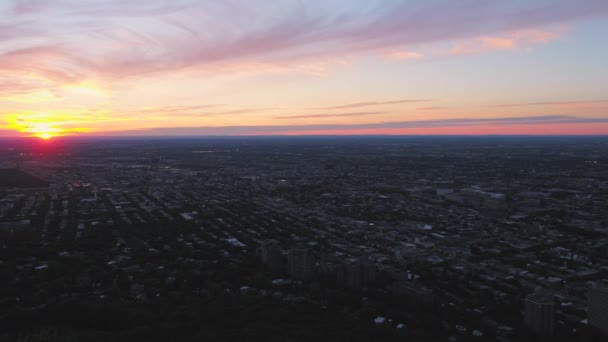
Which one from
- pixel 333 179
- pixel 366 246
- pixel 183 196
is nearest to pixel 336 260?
pixel 366 246

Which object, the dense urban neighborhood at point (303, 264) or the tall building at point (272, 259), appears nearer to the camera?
the dense urban neighborhood at point (303, 264)

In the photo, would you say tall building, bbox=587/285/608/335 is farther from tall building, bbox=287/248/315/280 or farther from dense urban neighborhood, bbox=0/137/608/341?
A: tall building, bbox=287/248/315/280

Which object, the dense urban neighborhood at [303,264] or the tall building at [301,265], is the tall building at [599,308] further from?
the tall building at [301,265]

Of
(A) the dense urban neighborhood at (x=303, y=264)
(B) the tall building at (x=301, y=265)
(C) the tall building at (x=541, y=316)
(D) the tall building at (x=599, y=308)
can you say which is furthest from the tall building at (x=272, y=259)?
(D) the tall building at (x=599, y=308)

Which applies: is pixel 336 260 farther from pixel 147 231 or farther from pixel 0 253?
pixel 0 253

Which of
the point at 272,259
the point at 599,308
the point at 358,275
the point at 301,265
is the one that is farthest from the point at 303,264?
the point at 599,308

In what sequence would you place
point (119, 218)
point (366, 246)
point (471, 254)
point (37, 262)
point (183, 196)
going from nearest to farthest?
point (37, 262) < point (471, 254) < point (366, 246) < point (119, 218) < point (183, 196)
